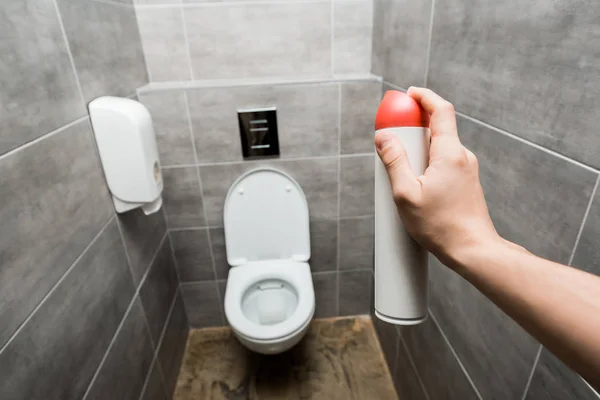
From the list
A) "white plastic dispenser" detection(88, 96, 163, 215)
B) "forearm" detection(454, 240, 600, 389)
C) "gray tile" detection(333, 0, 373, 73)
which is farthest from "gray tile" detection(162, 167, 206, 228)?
"forearm" detection(454, 240, 600, 389)

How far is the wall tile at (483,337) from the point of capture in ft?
2.17

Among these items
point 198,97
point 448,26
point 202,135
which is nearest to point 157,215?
point 202,135

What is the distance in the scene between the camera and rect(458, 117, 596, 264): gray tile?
1.71 feet

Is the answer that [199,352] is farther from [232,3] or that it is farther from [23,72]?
[232,3]

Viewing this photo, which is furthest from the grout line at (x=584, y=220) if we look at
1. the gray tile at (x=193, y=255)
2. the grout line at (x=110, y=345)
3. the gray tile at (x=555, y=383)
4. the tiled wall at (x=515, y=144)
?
the gray tile at (x=193, y=255)

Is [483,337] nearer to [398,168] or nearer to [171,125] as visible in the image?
[398,168]

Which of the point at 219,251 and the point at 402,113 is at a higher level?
the point at 402,113

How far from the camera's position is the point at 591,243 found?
492 mm

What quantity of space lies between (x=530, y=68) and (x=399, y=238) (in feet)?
1.23

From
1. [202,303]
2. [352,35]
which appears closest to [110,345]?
[202,303]

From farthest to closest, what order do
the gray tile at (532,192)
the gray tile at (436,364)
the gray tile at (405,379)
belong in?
1. the gray tile at (405,379)
2. the gray tile at (436,364)
3. the gray tile at (532,192)

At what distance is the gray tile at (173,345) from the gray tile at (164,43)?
92cm

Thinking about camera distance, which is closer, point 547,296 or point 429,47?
point 547,296

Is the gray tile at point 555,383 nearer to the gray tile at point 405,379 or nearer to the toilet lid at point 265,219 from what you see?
the gray tile at point 405,379
